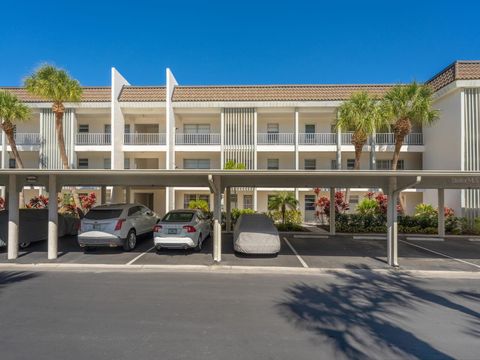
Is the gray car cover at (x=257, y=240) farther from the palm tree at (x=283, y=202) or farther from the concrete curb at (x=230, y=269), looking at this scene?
the palm tree at (x=283, y=202)

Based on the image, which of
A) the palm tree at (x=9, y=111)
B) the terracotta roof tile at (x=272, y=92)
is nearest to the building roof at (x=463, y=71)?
the terracotta roof tile at (x=272, y=92)

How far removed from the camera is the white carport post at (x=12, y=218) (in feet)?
30.7

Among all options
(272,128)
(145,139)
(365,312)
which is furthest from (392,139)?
(365,312)

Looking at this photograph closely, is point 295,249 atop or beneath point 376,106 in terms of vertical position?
beneath

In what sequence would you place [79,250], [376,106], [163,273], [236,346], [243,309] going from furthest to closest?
1. [376,106]
2. [79,250]
3. [163,273]
4. [243,309]
5. [236,346]

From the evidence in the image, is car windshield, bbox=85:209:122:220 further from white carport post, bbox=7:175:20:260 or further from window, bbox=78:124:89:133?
window, bbox=78:124:89:133

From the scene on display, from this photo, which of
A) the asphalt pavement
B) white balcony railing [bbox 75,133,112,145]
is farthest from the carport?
white balcony railing [bbox 75,133,112,145]

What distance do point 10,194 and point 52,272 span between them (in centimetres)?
313

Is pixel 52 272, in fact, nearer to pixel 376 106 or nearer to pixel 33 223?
pixel 33 223

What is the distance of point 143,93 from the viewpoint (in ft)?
72.3

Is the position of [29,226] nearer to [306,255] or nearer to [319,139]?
[306,255]

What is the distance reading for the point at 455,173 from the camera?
304 inches

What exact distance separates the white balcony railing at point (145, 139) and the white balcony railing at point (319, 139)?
10.2 meters

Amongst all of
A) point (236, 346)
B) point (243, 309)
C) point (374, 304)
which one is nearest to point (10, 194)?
point (243, 309)
